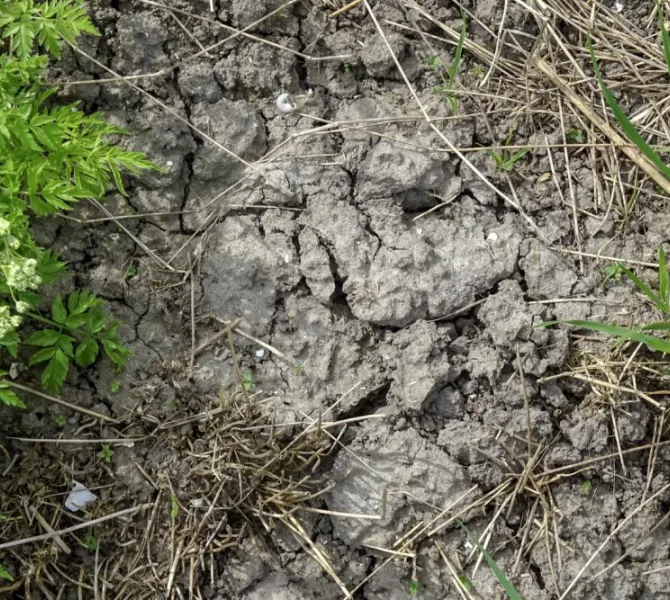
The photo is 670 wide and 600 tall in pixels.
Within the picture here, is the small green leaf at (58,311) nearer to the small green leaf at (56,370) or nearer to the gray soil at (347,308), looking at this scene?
the small green leaf at (56,370)

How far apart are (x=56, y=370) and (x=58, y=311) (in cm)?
21

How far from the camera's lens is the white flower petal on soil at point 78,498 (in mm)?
2643

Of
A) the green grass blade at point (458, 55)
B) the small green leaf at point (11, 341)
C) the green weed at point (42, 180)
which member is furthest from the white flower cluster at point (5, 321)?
the green grass blade at point (458, 55)

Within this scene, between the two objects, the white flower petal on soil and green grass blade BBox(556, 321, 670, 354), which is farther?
the white flower petal on soil

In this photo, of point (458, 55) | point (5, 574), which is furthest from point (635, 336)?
point (5, 574)

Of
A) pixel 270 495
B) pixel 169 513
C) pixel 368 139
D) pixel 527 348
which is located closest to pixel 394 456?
pixel 270 495

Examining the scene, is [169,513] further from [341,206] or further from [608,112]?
[608,112]

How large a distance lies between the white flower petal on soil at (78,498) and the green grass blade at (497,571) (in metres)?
1.33

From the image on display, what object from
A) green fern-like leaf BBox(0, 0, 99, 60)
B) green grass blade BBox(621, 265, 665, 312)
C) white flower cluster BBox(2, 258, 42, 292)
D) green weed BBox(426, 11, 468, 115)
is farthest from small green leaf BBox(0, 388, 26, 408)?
green grass blade BBox(621, 265, 665, 312)

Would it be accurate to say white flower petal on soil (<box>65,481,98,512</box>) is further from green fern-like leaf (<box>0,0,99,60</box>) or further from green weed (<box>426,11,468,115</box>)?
green weed (<box>426,11,468,115</box>)

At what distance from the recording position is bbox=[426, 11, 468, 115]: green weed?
293cm

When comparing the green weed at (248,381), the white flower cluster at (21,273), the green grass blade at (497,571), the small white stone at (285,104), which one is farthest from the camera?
the small white stone at (285,104)

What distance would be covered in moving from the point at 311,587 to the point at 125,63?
2.13 metres

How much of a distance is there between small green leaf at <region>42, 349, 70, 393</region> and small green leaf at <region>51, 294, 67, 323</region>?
0.36ft
